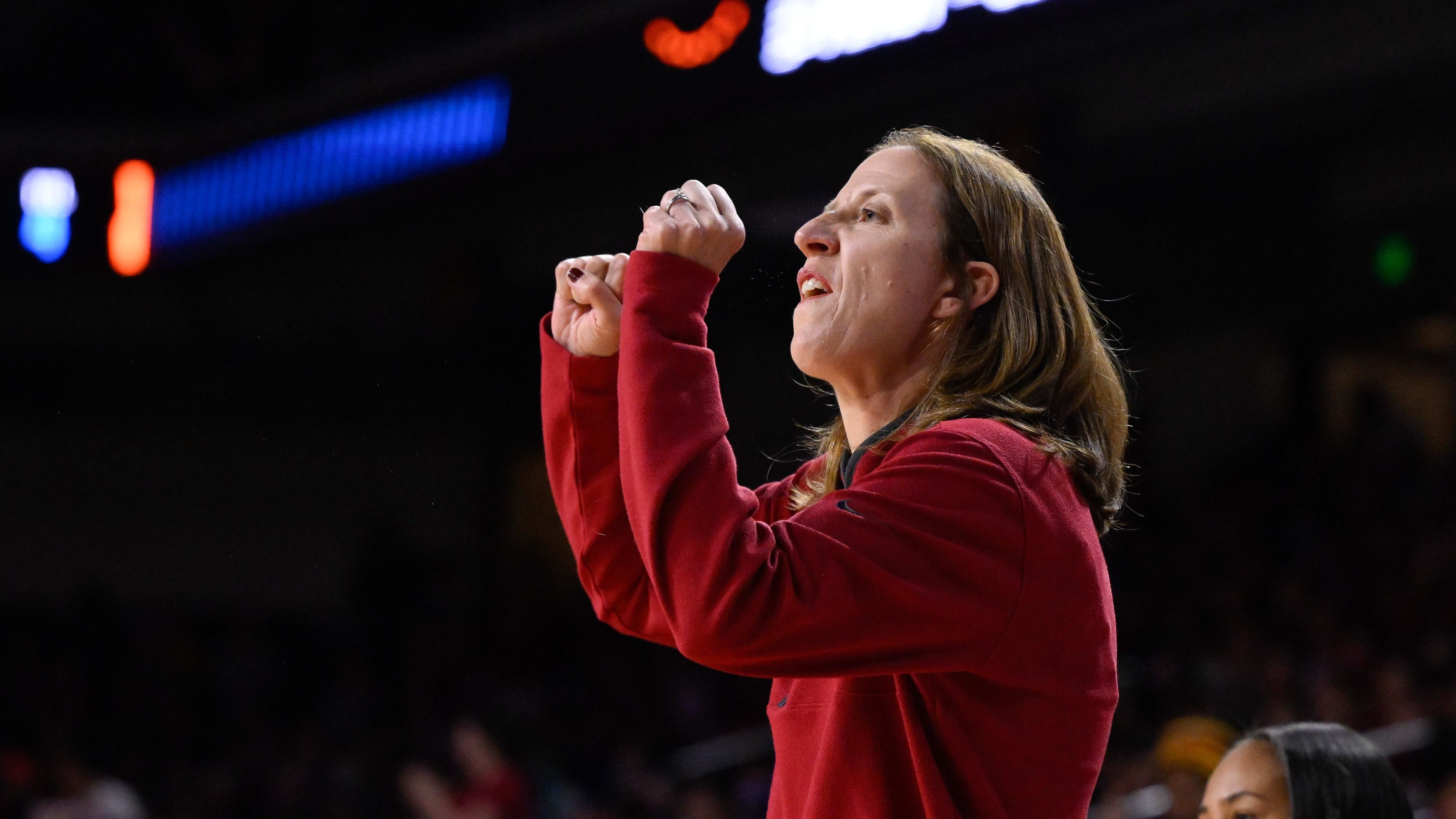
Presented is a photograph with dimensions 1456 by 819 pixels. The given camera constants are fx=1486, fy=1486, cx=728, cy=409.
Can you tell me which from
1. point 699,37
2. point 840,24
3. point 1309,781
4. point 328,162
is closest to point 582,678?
point 328,162

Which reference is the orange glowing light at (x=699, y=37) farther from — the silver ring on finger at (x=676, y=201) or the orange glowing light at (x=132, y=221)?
the silver ring on finger at (x=676, y=201)

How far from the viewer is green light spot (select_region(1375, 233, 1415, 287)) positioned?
26.1ft

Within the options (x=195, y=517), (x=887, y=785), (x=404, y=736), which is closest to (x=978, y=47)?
(x=887, y=785)

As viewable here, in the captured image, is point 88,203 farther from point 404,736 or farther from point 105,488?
point 105,488

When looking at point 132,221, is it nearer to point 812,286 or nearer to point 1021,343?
point 812,286

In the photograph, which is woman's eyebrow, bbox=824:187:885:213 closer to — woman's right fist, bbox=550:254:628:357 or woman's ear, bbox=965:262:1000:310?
woman's ear, bbox=965:262:1000:310

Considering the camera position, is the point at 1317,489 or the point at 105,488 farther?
the point at 105,488

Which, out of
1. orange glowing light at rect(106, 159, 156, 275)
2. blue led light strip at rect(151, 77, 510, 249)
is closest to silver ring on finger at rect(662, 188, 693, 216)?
blue led light strip at rect(151, 77, 510, 249)

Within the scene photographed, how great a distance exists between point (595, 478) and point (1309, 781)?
915 mm

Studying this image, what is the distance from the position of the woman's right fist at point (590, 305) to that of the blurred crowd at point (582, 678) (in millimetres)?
3052

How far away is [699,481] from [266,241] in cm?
497

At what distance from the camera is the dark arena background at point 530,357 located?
15.4ft

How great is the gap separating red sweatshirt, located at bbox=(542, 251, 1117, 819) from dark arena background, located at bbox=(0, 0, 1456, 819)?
2.83ft

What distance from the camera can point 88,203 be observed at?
587 cm
